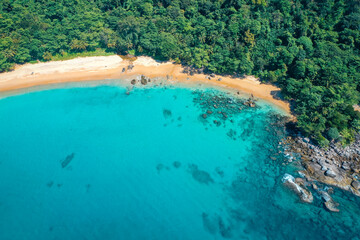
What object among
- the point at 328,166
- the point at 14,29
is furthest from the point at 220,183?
the point at 14,29

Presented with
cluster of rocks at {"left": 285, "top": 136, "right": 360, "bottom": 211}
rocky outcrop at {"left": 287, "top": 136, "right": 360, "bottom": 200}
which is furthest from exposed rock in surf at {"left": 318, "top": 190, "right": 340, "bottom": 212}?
rocky outcrop at {"left": 287, "top": 136, "right": 360, "bottom": 200}

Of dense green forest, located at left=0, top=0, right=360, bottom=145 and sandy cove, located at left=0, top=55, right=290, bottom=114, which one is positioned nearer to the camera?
dense green forest, located at left=0, top=0, right=360, bottom=145

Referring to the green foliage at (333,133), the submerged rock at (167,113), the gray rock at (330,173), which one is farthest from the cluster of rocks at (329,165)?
the submerged rock at (167,113)

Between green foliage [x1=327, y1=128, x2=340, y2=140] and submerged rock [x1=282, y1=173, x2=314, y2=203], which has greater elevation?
green foliage [x1=327, y1=128, x2=340, y2=140]

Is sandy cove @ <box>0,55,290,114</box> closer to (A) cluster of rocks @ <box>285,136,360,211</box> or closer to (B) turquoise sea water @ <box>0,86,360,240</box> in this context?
(B) turquoise sea water @ <box>0,86,360,240</box>

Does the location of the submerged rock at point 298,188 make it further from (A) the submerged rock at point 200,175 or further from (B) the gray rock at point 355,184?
(A) the submerged rock at point 200,175
